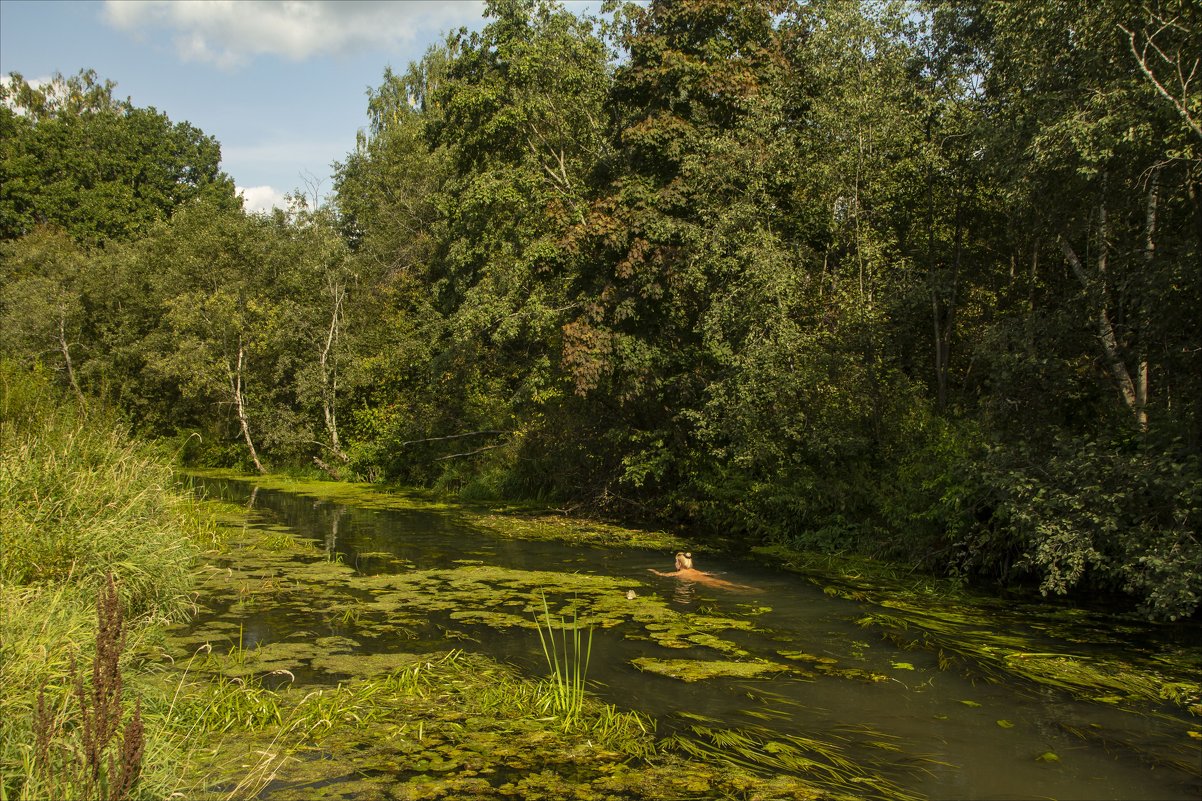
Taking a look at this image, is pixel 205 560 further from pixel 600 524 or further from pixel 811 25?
pixel 811 25

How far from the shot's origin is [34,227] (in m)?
41.6

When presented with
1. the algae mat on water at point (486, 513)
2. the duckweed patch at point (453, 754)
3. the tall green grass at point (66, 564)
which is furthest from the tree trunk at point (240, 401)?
the duckweed patch at point (453, 754)

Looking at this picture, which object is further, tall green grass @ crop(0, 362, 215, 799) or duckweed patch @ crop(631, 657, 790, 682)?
duckweed patch @ crop(631, 657, 790, 682)

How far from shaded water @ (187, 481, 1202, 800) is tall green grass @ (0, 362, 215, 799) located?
3.52 feet

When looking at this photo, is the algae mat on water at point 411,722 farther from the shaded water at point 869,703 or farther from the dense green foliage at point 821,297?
the dense green foliage at point 821,297

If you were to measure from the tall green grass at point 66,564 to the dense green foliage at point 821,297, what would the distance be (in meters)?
2.70

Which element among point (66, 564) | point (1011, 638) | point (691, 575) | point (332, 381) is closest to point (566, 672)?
point (66, 564)

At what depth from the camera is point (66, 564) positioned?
6.84 meters

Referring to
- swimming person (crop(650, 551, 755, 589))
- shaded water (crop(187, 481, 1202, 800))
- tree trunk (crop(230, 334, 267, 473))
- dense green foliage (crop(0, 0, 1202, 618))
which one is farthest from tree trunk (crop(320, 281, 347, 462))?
shaded water (crop(187, 481, 1202, 800))

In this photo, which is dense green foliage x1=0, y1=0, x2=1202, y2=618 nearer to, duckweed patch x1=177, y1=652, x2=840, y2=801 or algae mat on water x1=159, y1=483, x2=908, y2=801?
algae mat on water x1=159, y1=483, x2=908, y2=801

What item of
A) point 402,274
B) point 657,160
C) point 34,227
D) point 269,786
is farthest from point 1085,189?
point 34,227

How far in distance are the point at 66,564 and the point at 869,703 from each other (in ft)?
20.6

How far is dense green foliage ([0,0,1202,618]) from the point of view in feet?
28.8

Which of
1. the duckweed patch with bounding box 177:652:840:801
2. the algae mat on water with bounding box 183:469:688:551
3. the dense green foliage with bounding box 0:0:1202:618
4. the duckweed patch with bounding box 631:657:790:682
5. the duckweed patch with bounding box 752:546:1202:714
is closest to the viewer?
the duckweed patch with bounding box 177:652:840:801
